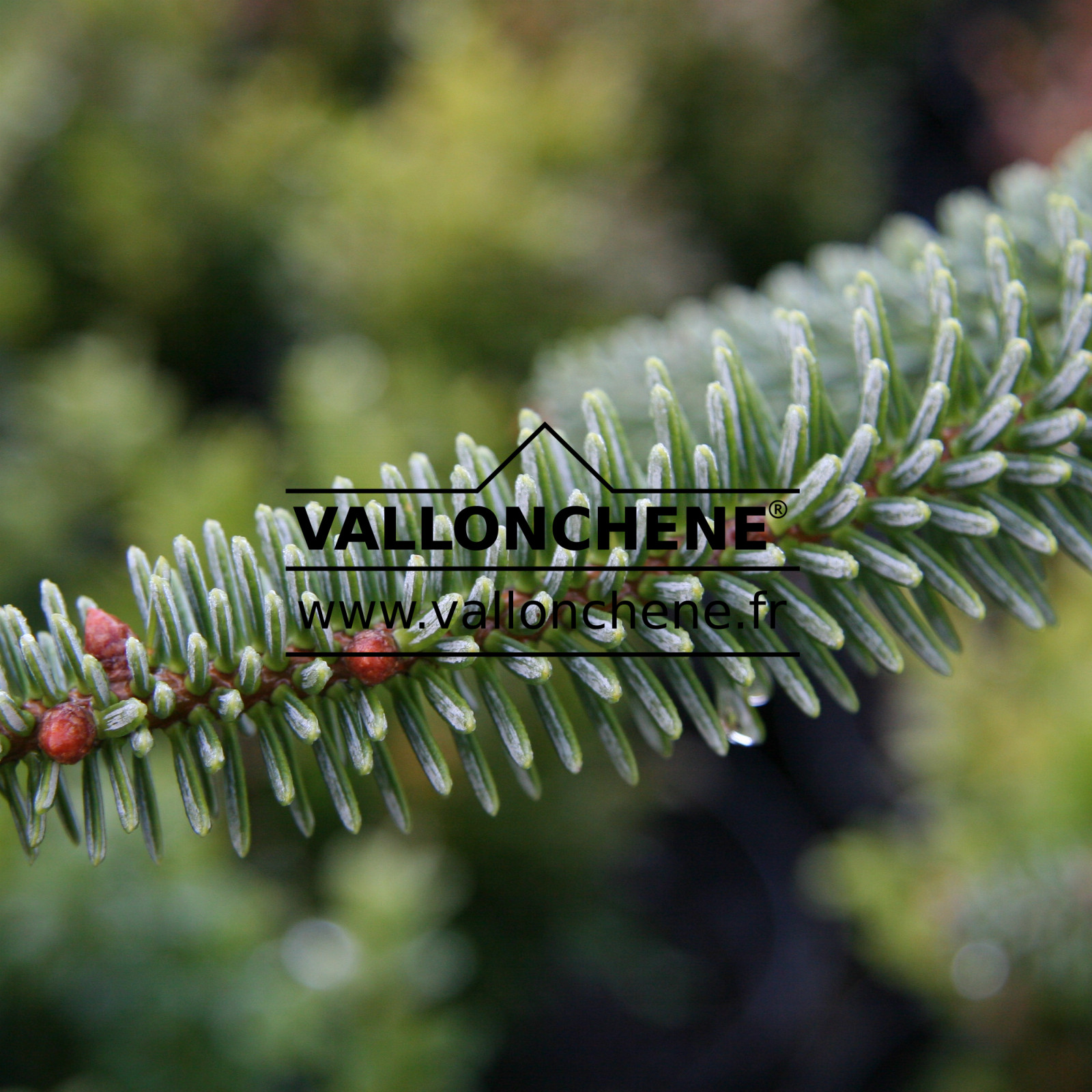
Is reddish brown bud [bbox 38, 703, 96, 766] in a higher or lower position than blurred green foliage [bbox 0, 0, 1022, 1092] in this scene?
lower

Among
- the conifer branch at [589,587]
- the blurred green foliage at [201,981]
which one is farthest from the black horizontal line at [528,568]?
the blurred green foliage at [201,981]

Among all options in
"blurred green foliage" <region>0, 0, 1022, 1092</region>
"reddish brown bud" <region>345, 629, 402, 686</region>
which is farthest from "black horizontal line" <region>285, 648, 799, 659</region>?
"blurred green foliage" <region>0, 0, 1022, 1092</region>

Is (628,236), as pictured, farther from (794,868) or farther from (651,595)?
(651,595)

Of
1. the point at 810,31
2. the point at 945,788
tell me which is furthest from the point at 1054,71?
the point at 945,788

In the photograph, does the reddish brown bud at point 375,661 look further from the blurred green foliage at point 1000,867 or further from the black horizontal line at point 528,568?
the blurred green foliage at point 1000,867

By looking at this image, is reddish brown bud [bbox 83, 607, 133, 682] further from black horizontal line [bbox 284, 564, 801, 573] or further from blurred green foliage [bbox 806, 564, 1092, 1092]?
blurred green foliage [bbox 806, 564, 1092, 1092]

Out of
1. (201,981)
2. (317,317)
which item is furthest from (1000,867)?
(317,317)

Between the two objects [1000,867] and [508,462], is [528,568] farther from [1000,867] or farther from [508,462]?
[1000,867]
